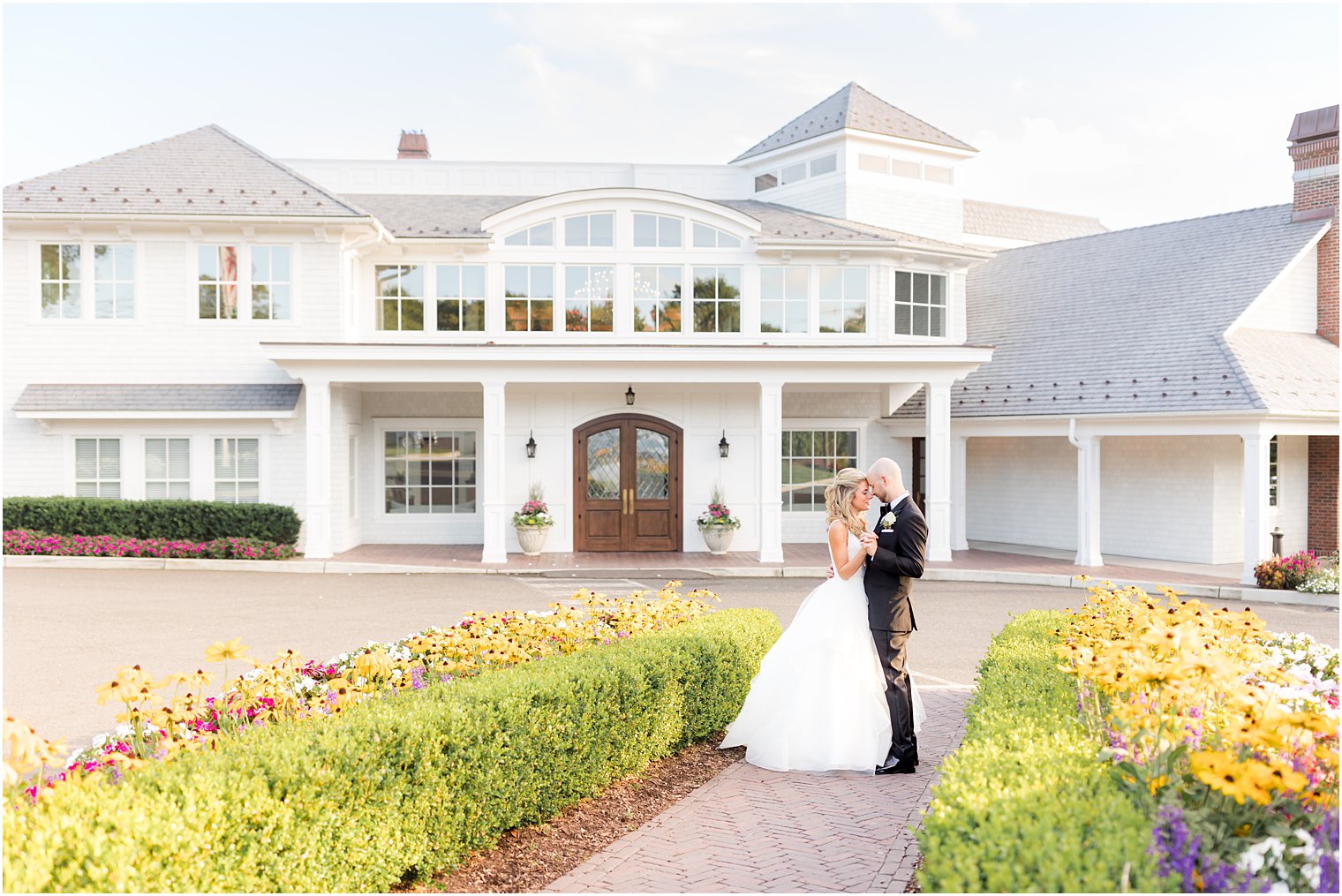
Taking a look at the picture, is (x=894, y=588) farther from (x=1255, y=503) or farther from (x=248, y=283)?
(x=248, y=283)

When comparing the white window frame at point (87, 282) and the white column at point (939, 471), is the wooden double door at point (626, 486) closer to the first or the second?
the white column at point (939, 471)

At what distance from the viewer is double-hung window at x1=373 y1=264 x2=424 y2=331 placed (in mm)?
20688

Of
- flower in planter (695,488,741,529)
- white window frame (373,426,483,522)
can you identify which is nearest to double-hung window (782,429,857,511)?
flower in planter (695,488,741,529)

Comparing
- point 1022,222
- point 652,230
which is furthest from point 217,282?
point 1022,222

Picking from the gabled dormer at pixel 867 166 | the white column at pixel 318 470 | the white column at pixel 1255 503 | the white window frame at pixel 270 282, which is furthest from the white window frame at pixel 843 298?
the white window frame at pixel 270 282

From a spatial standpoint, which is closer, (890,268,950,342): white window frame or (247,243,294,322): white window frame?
(247,243,294,322): white window frame

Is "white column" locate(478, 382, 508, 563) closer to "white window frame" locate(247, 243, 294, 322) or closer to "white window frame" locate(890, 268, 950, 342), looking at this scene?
Answer: "white window frame" locate(247, 243, 294, 322)

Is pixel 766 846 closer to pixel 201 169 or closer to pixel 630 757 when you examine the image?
pixel 630 757

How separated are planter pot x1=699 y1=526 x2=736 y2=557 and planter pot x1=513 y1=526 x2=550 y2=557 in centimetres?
300

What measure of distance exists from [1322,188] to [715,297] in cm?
1126

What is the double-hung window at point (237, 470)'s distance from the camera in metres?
19.1

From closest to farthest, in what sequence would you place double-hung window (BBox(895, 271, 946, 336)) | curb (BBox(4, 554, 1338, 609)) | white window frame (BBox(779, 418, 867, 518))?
curb (BBox(4, 554, 1338, 609)), double-hung window (BBox(895, 271, 946, 336)), white window frame (BBox(779, 418, 867, 518))

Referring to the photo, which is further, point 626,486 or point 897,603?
point 626,486

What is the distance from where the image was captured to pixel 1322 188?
19328 mm
